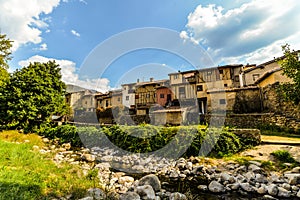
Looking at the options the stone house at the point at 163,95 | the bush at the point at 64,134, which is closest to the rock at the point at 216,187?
the bush at the point at 64,134

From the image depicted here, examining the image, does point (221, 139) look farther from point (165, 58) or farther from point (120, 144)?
point (165, 58)

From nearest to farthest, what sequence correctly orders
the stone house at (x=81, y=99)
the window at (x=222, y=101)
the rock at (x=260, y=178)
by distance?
the rock at (x=260, y=178) < the window at (x=222, y=101) < the stone house at (x=81, y=99)

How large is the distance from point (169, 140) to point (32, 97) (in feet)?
43.4

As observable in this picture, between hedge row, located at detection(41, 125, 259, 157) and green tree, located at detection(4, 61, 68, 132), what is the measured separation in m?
5.40

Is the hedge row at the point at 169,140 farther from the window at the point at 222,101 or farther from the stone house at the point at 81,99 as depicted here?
the stone house at the point at 81,99

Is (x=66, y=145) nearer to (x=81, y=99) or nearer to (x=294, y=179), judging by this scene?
(x=294, y=179)

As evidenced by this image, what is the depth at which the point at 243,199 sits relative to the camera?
5.29 metres

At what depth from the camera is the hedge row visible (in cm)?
1019

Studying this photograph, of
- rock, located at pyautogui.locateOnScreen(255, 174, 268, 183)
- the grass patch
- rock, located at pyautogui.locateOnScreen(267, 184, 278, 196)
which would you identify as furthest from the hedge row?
the grass patch

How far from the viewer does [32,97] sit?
52.7 feet

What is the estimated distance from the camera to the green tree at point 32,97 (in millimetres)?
15470

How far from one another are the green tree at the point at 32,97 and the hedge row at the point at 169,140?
5396 mm

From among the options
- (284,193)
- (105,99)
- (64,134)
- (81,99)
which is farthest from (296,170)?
(81,99)

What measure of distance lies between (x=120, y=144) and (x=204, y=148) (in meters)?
5.87
